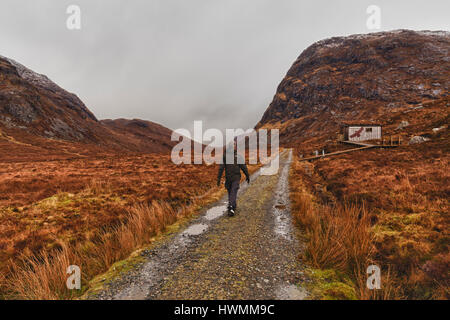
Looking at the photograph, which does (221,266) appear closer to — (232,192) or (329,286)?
(329,286)

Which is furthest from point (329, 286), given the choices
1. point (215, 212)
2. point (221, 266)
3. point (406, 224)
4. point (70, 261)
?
point (70, 261)

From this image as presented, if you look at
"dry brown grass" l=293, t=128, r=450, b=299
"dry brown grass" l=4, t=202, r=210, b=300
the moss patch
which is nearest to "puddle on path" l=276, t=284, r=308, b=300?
the moss patch

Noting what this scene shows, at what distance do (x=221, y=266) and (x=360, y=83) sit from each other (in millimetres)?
129294

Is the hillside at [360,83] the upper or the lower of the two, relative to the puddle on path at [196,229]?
upper

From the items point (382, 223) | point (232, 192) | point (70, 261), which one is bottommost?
point (70, 261)

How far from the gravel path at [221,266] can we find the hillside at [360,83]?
59992 mm

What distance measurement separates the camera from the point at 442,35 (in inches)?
4604

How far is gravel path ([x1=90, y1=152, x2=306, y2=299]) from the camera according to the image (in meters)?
3.18

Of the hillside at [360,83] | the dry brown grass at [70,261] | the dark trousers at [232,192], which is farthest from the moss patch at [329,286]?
the hillside at [360,83]

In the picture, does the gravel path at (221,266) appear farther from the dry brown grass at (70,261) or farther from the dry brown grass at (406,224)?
the dry brown grass at (406,224)

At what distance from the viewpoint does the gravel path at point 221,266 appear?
3180 millimetres

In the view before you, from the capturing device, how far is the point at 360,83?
325 ft

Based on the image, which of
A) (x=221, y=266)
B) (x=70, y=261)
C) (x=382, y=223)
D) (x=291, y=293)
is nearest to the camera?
(x=291, y=293)
